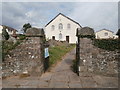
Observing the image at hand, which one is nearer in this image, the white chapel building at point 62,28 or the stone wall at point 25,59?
the stone wall at point 25,59

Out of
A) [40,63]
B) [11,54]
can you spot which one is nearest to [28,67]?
[40,63]

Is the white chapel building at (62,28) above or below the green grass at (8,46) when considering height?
above

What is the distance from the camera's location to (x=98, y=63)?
6.30 metres

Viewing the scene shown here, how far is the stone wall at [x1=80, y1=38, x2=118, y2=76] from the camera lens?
624 cm

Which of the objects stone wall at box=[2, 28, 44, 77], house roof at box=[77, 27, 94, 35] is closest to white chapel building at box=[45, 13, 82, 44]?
house roof at box=[77, 27, 94, 35]

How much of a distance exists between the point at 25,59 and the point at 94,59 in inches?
127

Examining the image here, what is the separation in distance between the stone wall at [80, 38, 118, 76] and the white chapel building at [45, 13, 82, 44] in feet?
102

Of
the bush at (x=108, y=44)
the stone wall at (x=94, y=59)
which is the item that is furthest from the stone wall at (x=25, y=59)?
the bush at (x=108, y=44)

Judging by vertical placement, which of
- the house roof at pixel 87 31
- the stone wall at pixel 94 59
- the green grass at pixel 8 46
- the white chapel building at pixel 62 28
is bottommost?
the stone wall at pixel 94 59

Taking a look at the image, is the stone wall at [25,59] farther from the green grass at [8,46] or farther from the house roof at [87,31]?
the house roof at [87,31]

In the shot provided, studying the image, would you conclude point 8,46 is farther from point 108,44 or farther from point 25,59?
point 108,44

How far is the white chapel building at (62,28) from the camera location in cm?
3772

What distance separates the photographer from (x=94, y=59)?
630cm

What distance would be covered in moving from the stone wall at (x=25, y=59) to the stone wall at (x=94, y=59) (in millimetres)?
2003
